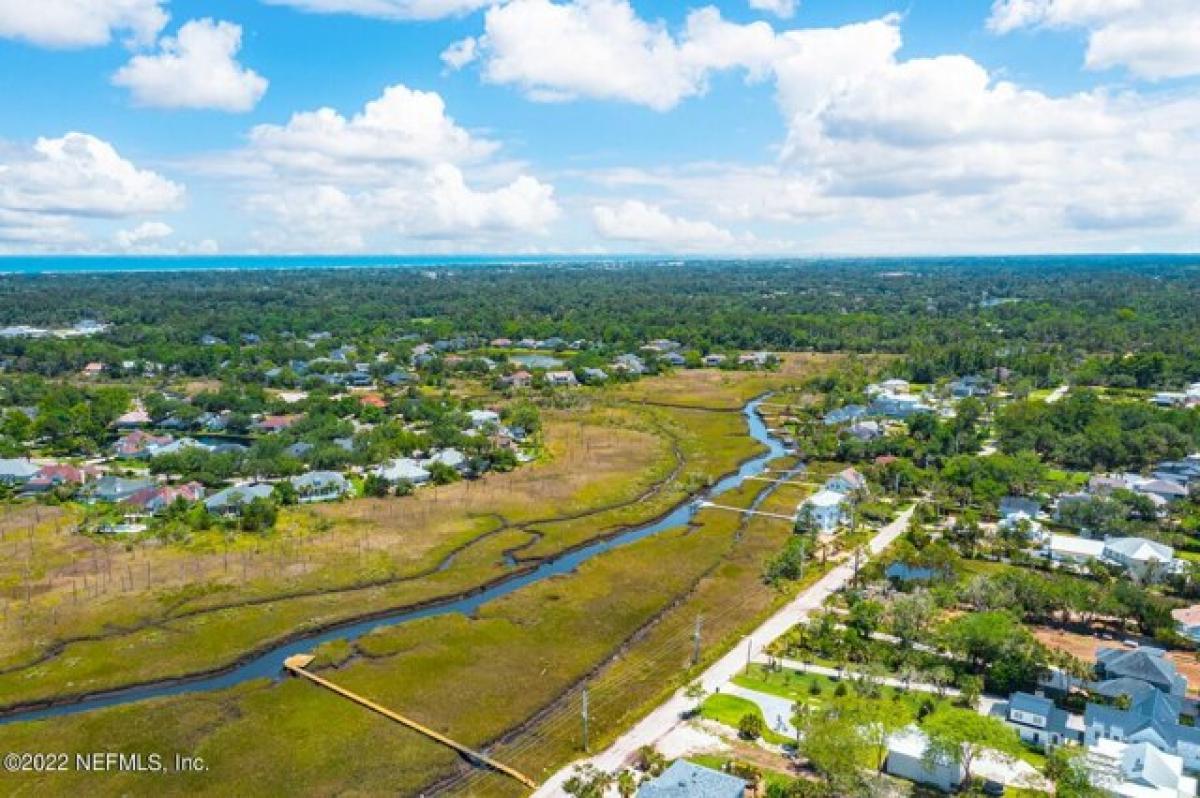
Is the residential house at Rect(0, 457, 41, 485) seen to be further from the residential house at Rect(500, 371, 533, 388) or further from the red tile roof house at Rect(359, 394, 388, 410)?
the residential house at Rect(500, 371, 533, 388)

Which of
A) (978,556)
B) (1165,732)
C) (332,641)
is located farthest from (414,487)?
(1165,732)

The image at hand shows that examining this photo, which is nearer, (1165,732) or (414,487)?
(1165,732)

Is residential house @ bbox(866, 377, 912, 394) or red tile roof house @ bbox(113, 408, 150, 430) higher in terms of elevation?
residential house @ bbox(866, 377, 912, 394)

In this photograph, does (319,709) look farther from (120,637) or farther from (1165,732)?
(1165,732)

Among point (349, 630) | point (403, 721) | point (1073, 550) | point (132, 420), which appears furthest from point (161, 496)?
point (1073, 550)

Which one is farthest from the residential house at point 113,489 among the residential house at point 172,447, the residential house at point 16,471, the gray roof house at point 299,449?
the gray roof house at point 299,449

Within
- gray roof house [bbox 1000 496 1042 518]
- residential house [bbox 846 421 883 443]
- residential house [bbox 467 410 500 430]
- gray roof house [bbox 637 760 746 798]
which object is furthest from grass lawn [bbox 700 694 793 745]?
residential house [bbox 467 410 500 430]
